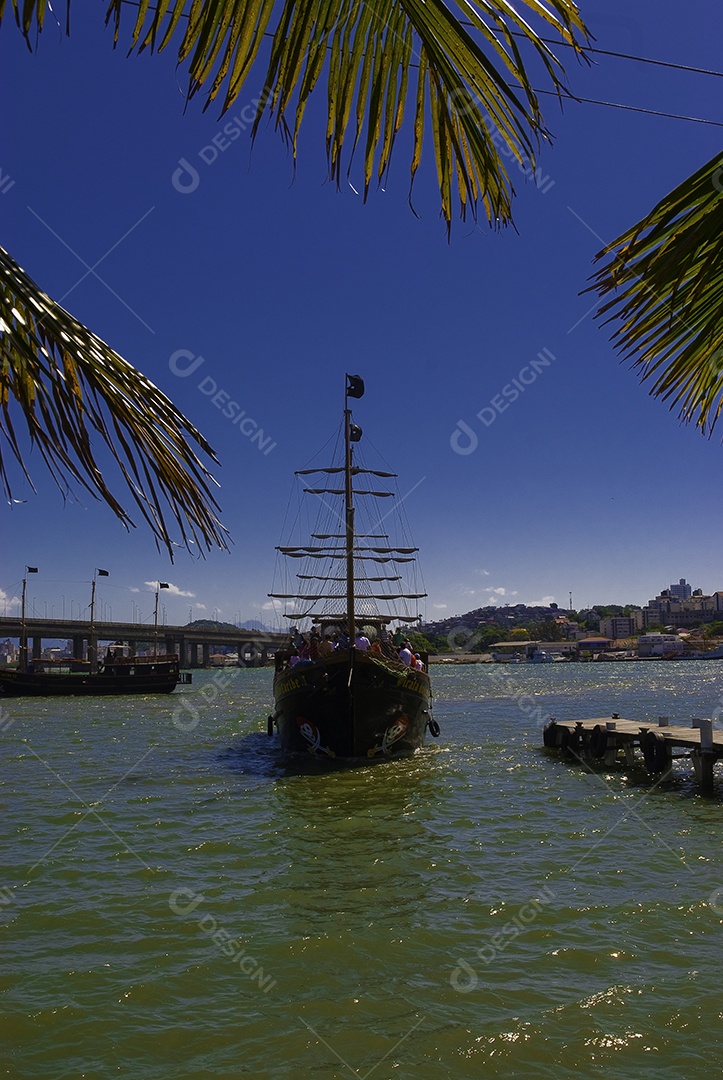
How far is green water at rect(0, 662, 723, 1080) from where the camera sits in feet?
21.8

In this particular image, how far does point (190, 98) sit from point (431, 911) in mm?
9647

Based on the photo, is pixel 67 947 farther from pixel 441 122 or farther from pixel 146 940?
pixel 441 122

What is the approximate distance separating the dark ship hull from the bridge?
66.1 m

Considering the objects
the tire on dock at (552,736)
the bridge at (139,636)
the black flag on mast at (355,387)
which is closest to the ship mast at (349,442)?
the black flag on mast at (355,387)

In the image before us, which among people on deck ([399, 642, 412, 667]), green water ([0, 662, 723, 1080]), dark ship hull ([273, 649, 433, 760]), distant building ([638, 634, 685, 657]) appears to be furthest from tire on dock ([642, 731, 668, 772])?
distant building ([638, 634, 685, 657])

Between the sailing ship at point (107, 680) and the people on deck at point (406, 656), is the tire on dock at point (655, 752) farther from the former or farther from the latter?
the sailing ship at point (107, 680)

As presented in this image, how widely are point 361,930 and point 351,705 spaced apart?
12573 mm

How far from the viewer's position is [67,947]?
882 centimetres

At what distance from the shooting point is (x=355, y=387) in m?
27.3

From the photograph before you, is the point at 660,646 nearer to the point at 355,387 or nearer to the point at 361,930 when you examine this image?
the point at 355,387

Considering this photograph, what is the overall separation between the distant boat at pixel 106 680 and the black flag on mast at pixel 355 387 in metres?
43.8

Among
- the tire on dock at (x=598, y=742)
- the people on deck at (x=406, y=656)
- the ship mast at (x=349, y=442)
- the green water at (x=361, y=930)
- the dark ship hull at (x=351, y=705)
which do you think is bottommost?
the green water at (x=361, y=930)

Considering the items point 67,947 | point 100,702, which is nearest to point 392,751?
point 67,947

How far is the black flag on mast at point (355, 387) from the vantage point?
27.2 meters
